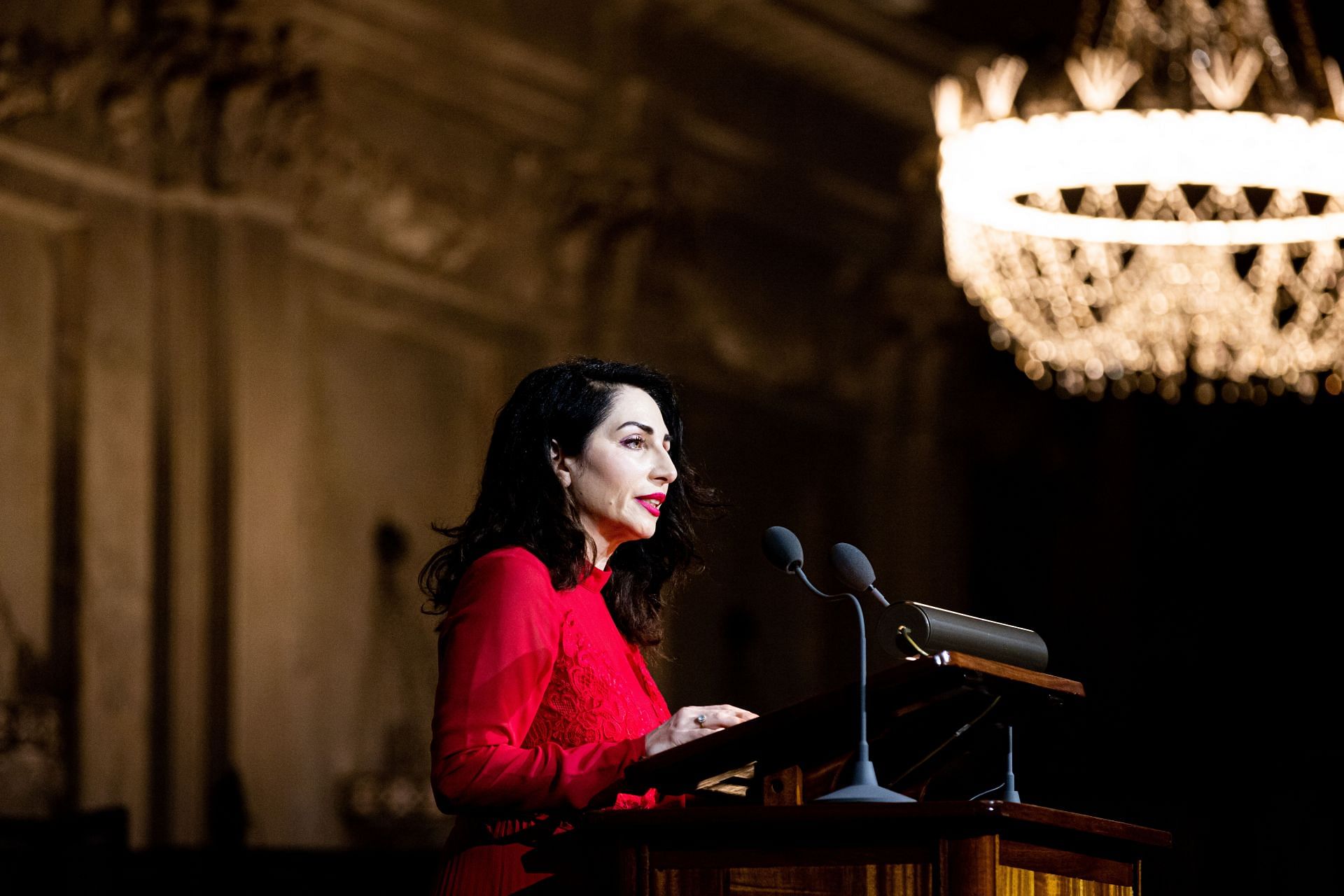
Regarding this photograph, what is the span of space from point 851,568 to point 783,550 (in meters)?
0.10

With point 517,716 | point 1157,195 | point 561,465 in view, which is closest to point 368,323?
point 1157,195

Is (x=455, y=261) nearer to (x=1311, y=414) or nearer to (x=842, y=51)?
(x=842, y=51)

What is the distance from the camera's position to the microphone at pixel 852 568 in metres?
2.44

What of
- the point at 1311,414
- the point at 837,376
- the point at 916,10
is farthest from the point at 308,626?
the point at 1311,414

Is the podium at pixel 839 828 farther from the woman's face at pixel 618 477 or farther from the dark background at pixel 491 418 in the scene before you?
the dark background at pixel 491 418

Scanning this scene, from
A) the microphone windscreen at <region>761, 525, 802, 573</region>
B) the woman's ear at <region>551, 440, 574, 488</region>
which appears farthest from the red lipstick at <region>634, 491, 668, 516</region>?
the microphone windscreen at <region>761, 525, 802, 573</region>

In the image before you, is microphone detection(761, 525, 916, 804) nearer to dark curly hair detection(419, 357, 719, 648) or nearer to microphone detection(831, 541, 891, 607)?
microphone detection(831, 541, 891, 607)

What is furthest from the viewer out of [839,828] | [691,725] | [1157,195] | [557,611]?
[1157,195]

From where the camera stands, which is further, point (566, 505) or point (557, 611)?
point (566, 505)

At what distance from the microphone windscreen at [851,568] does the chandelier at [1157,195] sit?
164 inches

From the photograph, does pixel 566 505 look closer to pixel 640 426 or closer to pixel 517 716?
pixel 640 426

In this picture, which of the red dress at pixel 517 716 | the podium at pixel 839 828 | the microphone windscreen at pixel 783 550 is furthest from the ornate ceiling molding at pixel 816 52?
the podium at pixel 839 828

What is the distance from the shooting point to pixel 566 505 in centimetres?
285

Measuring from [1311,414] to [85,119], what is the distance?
20.8 ft
